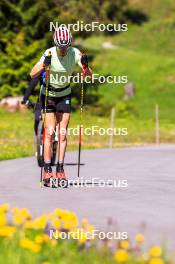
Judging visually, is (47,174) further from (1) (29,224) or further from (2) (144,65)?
(2) (144,65)

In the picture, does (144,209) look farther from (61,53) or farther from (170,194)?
(61,53)

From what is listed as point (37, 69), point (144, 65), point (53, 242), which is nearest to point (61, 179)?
point (37, 69)

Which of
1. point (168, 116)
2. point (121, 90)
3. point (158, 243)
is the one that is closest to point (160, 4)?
point (121, 90)

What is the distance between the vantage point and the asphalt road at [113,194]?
850 cm

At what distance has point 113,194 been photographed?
11.3 metres

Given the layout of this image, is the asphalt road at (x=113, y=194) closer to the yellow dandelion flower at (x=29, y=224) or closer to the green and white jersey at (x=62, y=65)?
the yellow dandelion flower at (x=29, y=224)

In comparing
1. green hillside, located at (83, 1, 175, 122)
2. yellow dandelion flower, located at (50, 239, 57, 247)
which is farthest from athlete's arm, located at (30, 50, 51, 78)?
green hillside, located at (83, 1, 175, 122)

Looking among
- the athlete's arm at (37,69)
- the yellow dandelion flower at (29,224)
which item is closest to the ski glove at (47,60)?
the athlete's arm at (37,69)

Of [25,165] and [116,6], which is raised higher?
[116,6]

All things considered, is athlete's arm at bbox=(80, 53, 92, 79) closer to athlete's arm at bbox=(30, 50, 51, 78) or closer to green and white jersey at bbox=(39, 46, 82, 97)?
green and white jersey at bbox=(39, 46, 82, 97)

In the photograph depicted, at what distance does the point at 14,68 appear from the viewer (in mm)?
46406

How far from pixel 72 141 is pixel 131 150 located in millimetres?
4942

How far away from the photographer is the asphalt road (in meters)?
8.50

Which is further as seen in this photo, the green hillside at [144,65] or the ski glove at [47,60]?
the green hillside at [144,65]
